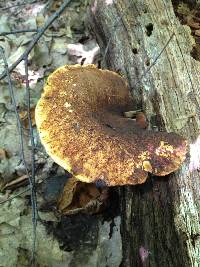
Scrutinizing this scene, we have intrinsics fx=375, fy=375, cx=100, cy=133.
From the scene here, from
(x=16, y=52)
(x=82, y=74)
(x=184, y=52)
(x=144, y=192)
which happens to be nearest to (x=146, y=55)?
(x=184, y=52)

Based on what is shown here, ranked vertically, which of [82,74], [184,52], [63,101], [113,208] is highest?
[184,52]

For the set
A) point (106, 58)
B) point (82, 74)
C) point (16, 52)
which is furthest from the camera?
point (16, 52)

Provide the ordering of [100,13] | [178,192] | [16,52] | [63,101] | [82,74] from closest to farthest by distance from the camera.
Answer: [178,192] → [63,101] → [82,74] → [100,13] → [16,52]

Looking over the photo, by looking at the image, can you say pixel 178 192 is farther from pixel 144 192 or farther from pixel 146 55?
pixel 146 55

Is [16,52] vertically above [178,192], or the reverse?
[16,52]
